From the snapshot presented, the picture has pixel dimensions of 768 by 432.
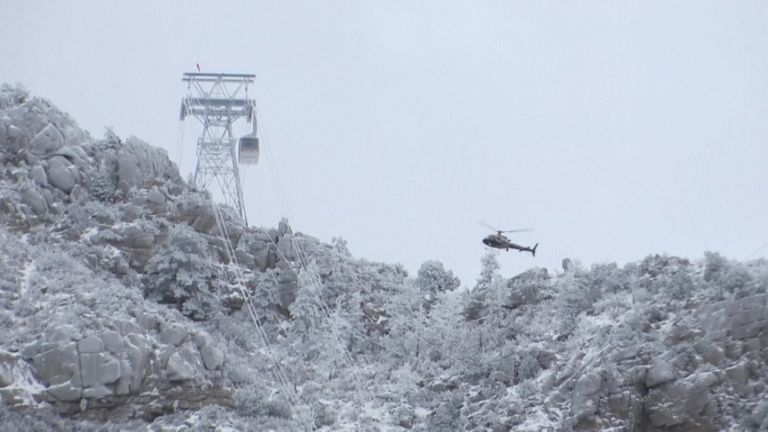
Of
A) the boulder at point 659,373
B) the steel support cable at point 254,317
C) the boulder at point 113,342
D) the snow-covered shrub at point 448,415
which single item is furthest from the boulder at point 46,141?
the boulder at point 659,373

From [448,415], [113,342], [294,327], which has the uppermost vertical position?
[294,327]

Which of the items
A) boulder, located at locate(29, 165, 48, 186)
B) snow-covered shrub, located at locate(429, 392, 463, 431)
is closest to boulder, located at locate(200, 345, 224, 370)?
snow-covered shrub, located at locate(429, 392, 463, 431)

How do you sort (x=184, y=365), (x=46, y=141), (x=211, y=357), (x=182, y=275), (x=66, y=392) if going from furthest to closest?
(x=46, y=141) → (x=182, y=275) → (x=211, y=357) → (x=184, y=365) → (x=66, y=392)

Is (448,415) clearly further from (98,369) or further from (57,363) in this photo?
(57,363)

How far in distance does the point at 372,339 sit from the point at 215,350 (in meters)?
10.9

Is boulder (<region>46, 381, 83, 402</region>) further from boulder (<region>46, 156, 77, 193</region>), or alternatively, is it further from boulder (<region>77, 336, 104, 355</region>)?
boulder (<region>46, 156, 77, 193</region>)

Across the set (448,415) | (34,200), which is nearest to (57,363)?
(34,200)

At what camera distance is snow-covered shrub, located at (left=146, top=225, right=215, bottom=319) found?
36969 millimetres

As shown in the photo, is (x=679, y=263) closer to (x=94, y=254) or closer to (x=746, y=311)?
(x=746, y=311)

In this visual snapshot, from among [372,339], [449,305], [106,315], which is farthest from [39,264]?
[449,305]

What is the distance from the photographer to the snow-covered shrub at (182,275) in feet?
121

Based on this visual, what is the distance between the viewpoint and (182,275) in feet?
122

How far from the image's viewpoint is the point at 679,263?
118 feet

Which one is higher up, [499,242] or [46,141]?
[46,141]
